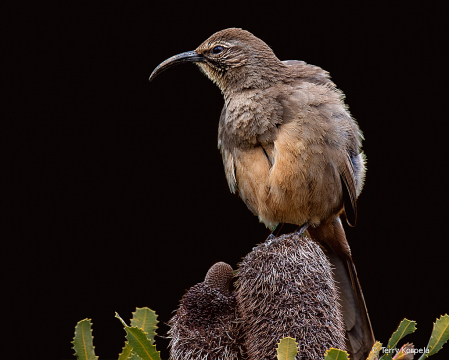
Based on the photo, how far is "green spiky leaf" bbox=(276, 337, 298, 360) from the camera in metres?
2.01

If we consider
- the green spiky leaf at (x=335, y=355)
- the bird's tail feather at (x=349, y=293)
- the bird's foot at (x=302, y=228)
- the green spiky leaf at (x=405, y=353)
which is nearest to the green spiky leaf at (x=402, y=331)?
the green spiky leaf at (x=405, y=353)

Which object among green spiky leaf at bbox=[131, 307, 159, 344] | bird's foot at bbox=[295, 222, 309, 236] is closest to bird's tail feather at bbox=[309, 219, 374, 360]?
bird's foot at bbox=[295, 222, 309, 236]

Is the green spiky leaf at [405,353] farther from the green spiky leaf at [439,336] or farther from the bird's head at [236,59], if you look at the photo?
the bird's head at [236,59]

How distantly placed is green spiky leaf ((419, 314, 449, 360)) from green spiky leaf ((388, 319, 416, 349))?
0.11 meters

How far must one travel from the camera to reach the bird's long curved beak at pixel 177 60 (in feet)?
9.98

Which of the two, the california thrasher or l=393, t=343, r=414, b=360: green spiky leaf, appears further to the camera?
the california thrasher

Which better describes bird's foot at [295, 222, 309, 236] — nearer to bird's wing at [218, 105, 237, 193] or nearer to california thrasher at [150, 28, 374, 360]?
california thrasher at [150, 28, 374, 360]

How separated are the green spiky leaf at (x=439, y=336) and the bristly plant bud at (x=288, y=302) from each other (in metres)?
0.42

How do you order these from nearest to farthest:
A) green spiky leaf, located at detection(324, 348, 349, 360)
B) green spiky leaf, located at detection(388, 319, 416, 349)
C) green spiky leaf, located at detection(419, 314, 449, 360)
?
green spiky leaf, located at detection(324, 348, 349, 360)
green spiky leaf, located at detection(419, 314, 449, 360)
green spiky leaf, located at detection(388, 319, 416, 349)

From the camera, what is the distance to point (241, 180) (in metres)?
3.26

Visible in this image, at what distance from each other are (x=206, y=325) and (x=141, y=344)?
1.34ft

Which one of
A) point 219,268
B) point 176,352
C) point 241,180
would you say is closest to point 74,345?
point 176,352

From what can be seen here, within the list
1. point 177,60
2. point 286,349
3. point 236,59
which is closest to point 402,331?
point 286,349

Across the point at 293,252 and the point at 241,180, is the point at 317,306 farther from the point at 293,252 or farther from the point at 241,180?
the point at 241,180
